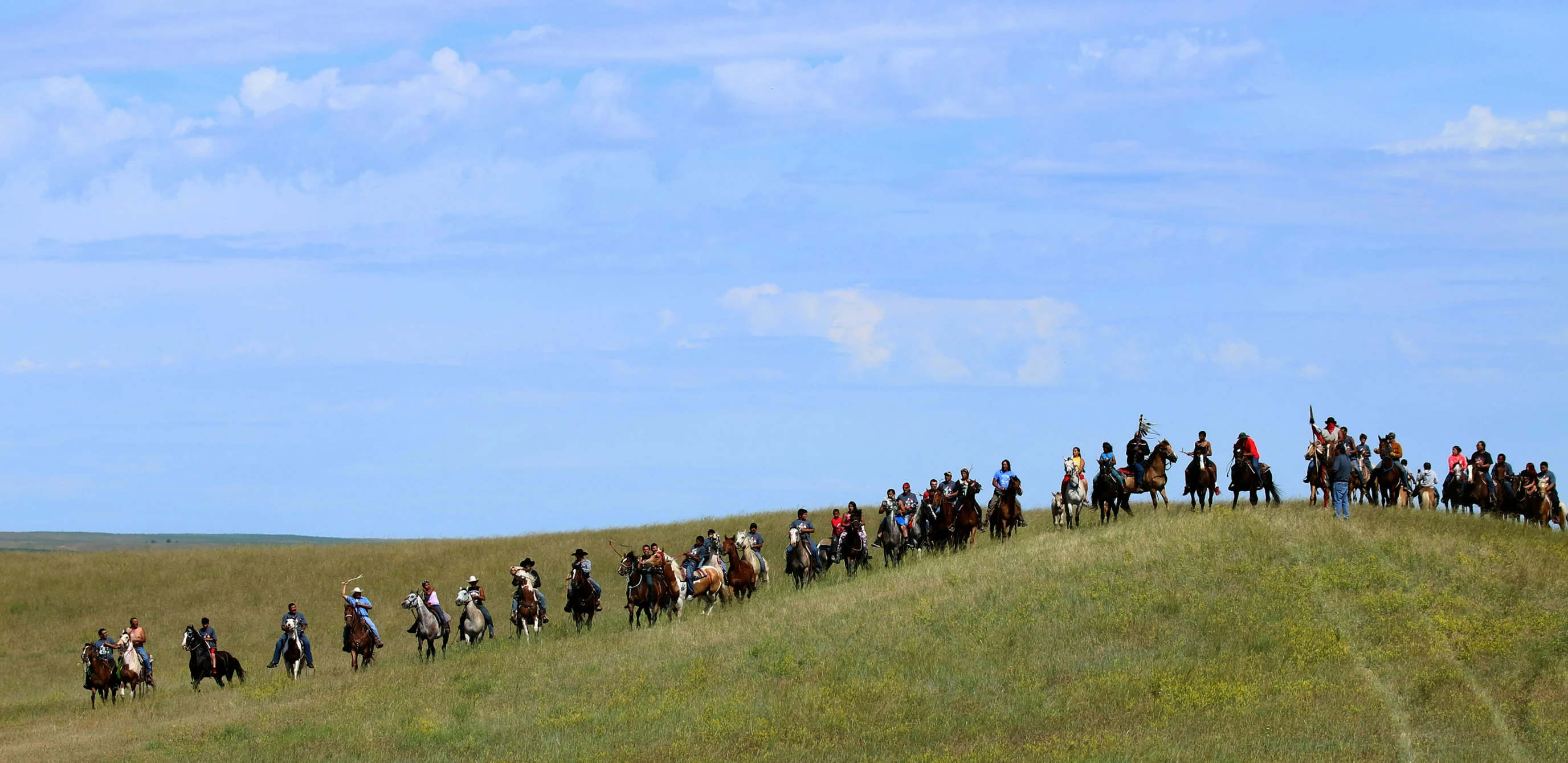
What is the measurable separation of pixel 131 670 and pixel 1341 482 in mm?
30550

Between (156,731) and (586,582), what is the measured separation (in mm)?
11308

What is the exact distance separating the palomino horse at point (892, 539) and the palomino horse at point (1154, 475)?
263 inches

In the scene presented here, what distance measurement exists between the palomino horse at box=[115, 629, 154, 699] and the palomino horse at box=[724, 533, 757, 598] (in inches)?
595

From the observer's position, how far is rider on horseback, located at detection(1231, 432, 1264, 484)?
3588 centimetres

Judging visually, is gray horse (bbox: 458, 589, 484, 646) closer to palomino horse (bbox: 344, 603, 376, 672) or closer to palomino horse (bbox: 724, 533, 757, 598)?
palomino horse (bbox: 344, 603, 376, 672)

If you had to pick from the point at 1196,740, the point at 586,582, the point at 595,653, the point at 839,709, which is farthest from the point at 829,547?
the point at 1196,740

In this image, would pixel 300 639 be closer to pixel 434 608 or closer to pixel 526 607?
pixel 434 608

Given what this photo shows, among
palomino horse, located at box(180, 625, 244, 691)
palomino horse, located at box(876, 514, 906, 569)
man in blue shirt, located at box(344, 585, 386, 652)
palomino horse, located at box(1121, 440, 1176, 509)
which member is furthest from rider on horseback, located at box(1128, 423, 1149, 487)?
palomino horse, located at box(180, 625, 244, 691)

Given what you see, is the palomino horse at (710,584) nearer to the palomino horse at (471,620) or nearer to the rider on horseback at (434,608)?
the palomino horse at (471,620)

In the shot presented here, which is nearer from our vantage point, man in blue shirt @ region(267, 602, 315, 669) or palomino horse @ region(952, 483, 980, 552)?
man in blue shirt @ region(267, 602, 315, 669)

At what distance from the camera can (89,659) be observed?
36.3m

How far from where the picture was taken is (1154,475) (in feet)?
119

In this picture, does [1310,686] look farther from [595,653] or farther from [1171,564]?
[595,653]

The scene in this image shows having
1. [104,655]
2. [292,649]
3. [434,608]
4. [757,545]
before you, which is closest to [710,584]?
[757,545]
